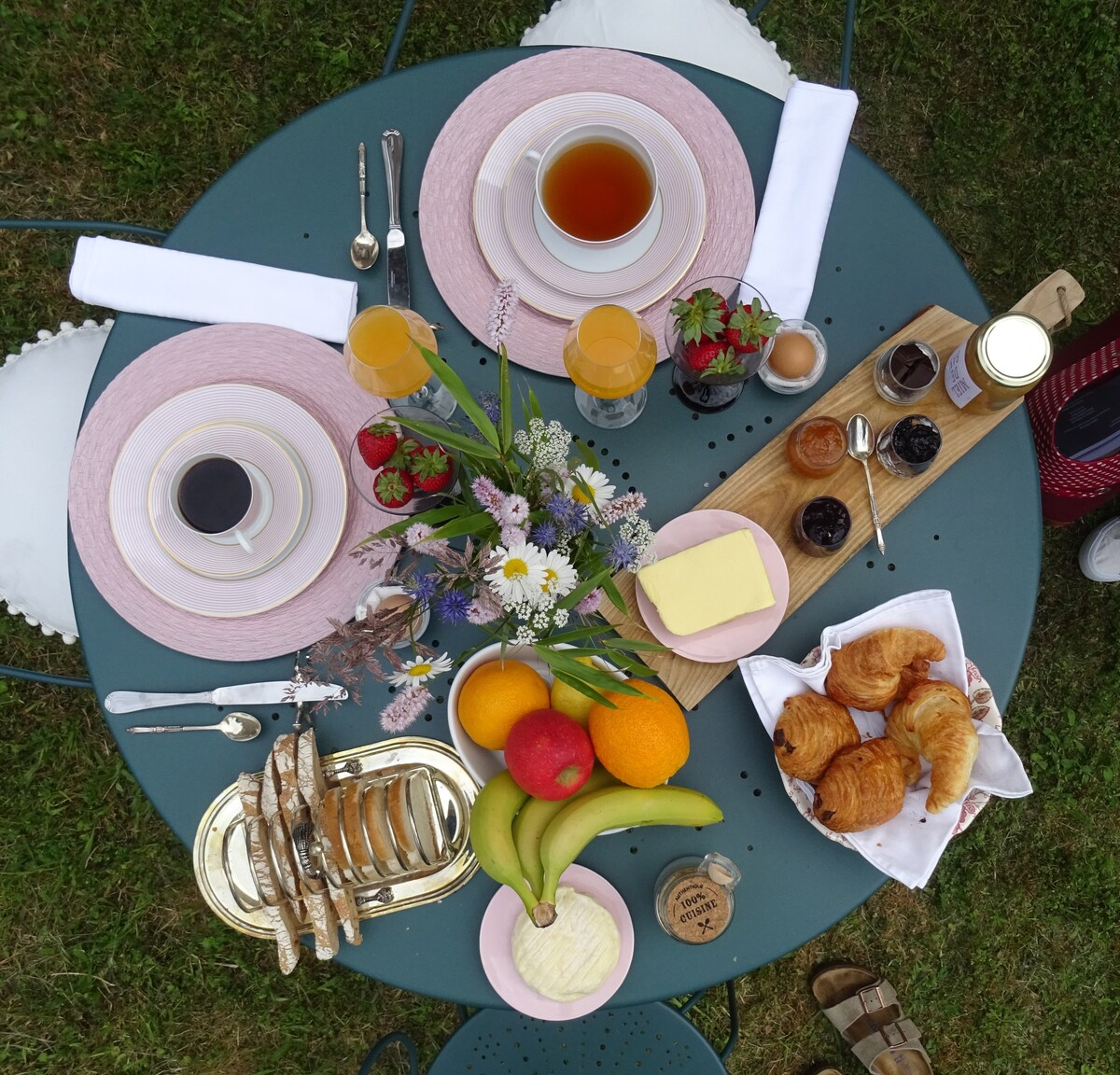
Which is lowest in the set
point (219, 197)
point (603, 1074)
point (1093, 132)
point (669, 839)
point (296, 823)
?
point (603, 1074)

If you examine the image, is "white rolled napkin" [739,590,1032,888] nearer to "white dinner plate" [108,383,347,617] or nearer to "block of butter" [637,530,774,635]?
"block of butter" [637,530,774,635]

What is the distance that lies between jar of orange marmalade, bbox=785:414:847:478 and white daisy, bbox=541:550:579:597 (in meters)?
0.47

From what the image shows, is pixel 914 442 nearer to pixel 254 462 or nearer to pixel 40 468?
pixel 254 462

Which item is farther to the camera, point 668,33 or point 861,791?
point 668,33

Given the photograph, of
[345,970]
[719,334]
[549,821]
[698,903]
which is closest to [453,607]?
Answer: [549,821]

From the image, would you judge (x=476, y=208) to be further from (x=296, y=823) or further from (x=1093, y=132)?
(x=1093, y=132)

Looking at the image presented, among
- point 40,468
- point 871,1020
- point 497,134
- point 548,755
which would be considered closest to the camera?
point 548,755

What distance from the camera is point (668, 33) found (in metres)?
1.28

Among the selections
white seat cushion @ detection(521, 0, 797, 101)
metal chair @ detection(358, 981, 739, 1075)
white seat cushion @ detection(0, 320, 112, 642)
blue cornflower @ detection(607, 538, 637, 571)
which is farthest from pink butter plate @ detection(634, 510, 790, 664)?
white seat cushion @ detection(0, 320, 112, 642)

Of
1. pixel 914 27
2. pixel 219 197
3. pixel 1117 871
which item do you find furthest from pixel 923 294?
pixel 1117 871

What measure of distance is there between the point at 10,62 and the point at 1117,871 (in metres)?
3.20

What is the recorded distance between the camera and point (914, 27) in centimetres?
187

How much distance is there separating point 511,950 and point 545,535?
0.63 m

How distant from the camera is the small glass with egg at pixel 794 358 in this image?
101 cm
